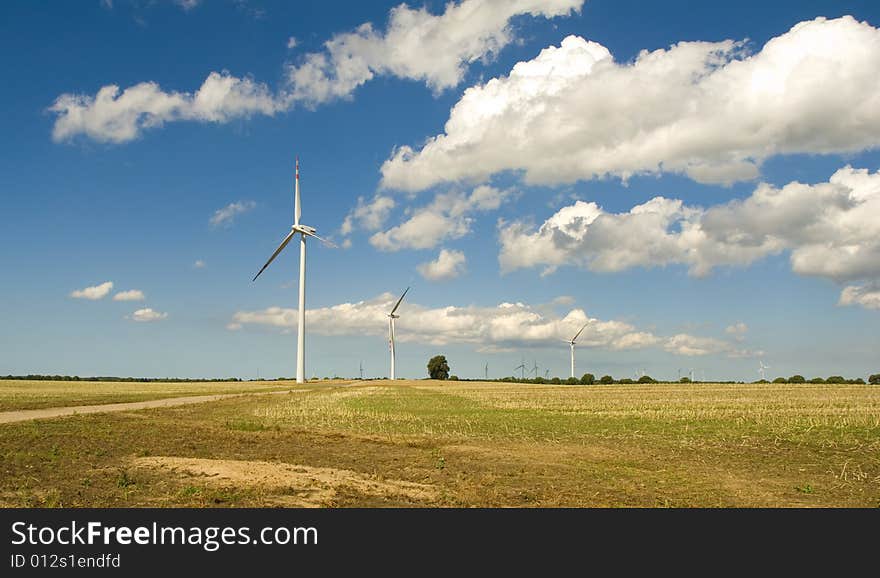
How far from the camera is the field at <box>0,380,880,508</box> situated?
63.7 feet

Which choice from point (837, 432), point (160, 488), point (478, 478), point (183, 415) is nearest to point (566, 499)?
point (478, 478)

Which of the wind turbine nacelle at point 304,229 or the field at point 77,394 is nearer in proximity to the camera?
the field at point 77,394

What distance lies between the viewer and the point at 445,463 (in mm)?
26906

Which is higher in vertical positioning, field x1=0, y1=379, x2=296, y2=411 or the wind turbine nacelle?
the wind turbine nacelle

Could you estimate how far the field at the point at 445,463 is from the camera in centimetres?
1942

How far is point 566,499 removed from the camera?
63.1 ft

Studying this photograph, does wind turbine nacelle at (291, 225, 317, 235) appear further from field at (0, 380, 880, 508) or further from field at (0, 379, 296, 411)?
field at (0, 380, 880, 508)
